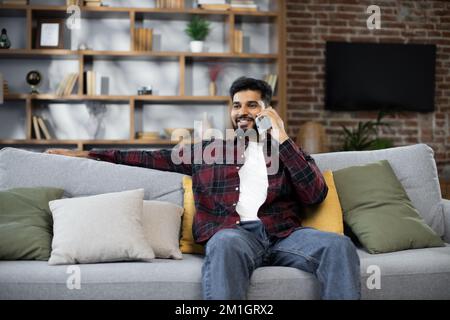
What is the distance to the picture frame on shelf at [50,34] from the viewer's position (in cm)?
461

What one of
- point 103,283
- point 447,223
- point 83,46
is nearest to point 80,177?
point 103,283

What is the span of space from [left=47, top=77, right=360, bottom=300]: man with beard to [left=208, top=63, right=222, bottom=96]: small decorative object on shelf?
225cm

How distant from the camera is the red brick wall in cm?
523

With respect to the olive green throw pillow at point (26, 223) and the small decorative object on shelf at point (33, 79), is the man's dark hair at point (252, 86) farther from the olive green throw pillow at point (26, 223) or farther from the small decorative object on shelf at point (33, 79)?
the small decorative object on shelf at point (33, 79)

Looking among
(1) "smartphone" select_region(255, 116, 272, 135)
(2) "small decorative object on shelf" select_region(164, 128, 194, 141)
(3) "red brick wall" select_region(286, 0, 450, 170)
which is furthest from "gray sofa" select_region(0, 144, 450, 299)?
(3) "red brick wall" select_region(286, 0, 450, 170)

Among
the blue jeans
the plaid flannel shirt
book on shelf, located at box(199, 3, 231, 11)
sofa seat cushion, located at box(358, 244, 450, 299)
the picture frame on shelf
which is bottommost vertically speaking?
sofa seat cushion, located at box(358, 244, 450, 299)

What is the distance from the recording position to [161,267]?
2037 mm

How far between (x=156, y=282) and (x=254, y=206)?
19.1 inches

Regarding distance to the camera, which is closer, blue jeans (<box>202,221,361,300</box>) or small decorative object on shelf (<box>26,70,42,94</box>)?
blue jeans (<box>202,221,361,300</box>)

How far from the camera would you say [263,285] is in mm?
1985

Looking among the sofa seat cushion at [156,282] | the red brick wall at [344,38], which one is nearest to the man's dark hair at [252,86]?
the sofa seat cushion at [156,282]

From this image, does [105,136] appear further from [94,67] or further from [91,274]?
[91,274]

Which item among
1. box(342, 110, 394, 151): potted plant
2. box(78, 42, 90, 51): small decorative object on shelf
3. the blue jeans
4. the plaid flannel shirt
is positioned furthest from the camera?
box(342, 110, 394, 151): potted plant

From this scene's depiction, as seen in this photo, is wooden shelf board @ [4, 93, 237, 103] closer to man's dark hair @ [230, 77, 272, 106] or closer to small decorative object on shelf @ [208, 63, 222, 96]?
small decorative object on shelf @ [208, 63, 222, 96]
